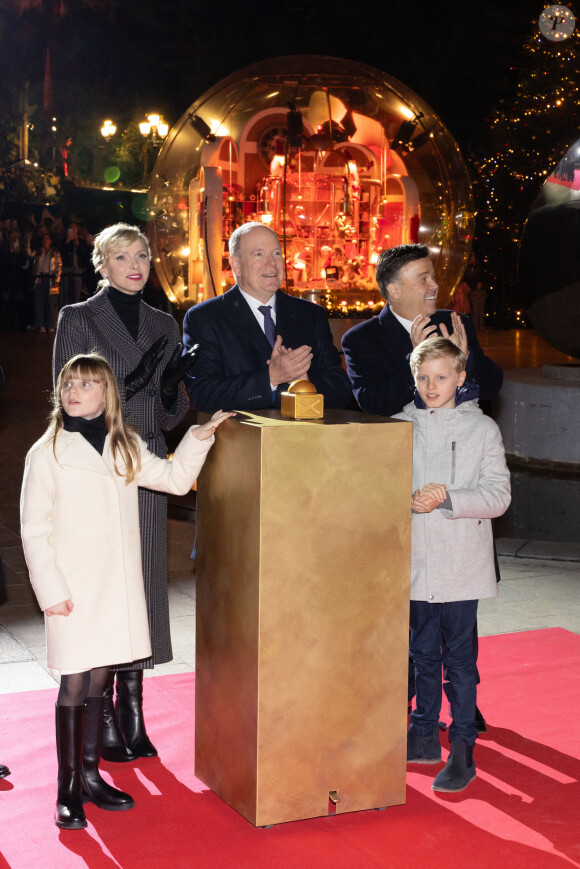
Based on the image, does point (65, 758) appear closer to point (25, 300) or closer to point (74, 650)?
point (74, 650)

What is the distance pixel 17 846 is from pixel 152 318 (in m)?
1.86

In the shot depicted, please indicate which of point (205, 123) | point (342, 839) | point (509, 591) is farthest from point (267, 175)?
point (342, 839)

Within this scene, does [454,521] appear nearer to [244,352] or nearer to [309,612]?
[309,612]

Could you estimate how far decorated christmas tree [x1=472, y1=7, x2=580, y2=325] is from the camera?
1506cm

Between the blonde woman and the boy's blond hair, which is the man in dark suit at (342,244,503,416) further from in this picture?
the blonde woman

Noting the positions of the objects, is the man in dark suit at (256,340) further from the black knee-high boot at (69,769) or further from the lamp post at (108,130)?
the lamp post at (108,130)

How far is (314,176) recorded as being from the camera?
890cm

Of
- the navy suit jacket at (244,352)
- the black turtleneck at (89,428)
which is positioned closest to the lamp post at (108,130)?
the navy suit jacket at (244,352)

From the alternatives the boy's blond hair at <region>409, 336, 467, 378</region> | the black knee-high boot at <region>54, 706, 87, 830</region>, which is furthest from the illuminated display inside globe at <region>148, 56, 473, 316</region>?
the black knee-high boot at <region>54, 706, 87, 830</region>

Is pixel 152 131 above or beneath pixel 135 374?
above

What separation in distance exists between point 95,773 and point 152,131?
2066 centimetres

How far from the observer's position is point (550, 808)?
11.5ft

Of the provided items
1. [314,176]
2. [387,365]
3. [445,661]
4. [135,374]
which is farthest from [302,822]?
[314,176]

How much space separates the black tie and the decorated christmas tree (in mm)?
9597
